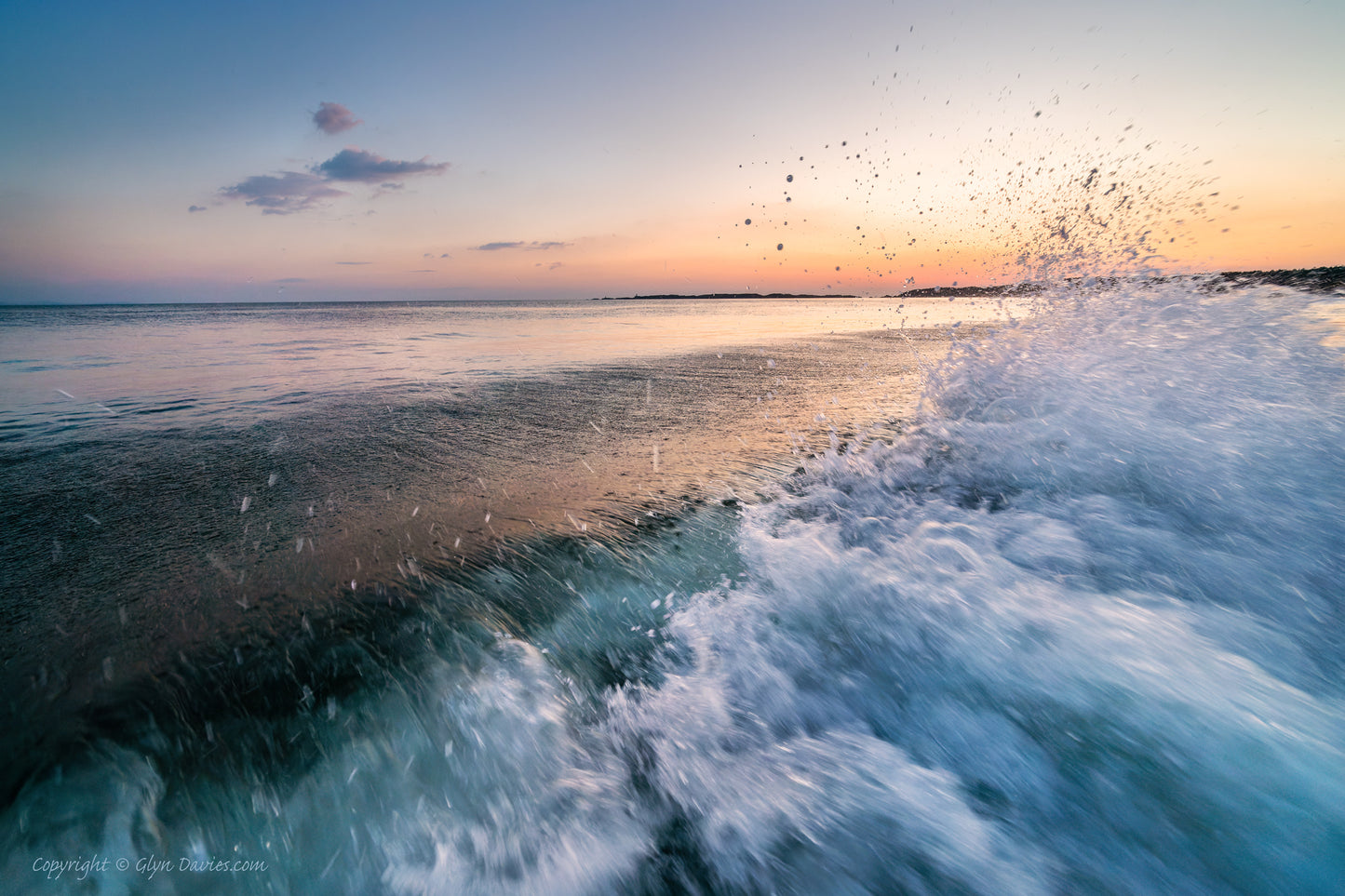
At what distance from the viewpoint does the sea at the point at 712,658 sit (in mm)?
1712

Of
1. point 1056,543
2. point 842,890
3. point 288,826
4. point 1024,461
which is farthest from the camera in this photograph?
point 1024,461

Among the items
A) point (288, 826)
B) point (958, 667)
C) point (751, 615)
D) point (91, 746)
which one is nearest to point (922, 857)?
point (958, 667)

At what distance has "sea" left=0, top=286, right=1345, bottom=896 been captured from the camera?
5.62ft

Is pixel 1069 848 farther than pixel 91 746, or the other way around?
pixel 91 746

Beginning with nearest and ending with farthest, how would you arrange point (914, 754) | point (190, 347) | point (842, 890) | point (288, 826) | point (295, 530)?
point (842, 890)
point (288, 826)
point (914, 754)
point (295, 530)
point (190, 347)

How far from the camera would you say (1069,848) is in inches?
64.1

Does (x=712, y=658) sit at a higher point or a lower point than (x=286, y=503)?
lower

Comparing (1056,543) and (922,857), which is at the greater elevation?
(1056,543)

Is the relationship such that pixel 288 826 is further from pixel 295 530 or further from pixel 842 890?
pixel 295 530

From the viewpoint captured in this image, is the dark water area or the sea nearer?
the sea

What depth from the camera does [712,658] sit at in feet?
8.52

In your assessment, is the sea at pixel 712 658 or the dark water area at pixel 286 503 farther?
the dark water area at pixel 286 503

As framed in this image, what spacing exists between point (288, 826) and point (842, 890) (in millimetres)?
1964

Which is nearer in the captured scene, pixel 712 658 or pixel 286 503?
pixel 712 658
